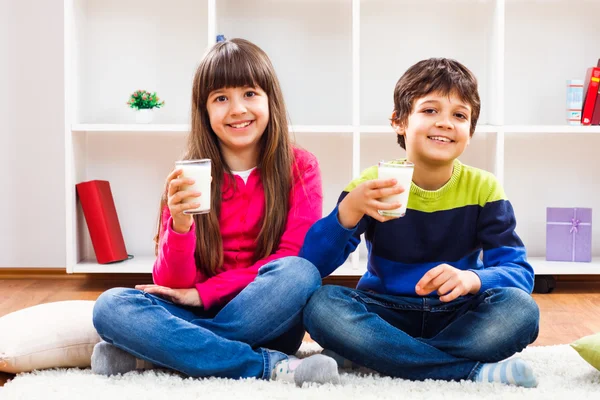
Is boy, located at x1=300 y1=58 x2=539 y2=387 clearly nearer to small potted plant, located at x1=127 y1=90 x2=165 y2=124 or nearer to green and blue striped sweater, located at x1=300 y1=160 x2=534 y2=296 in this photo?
green and blue striped sweater, located at x1=300 y1=160 x2=534 y2=296

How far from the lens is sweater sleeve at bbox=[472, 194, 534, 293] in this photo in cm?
171

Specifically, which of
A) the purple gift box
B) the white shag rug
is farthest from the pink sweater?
the purple gift box

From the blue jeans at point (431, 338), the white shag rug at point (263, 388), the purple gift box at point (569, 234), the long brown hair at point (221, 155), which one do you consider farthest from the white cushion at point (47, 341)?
the purple gift box at point (569, 234)

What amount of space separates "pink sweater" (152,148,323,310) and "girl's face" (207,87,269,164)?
0.10 m

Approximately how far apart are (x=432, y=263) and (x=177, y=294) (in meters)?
0.57

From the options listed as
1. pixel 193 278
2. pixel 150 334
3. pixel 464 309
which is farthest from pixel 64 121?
pixel 464 309

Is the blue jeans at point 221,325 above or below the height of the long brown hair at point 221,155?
below

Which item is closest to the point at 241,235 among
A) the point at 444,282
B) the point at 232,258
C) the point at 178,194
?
the point at 232,258

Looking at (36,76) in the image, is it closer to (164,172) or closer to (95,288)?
(164,172)

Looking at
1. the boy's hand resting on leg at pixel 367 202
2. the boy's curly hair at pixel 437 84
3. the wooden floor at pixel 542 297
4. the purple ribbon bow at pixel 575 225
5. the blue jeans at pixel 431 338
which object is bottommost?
the wooden floor at pixel 542 297

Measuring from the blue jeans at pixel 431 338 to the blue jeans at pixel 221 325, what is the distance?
0.20ft

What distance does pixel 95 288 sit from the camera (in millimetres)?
3076

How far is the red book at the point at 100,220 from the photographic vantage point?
3.05m

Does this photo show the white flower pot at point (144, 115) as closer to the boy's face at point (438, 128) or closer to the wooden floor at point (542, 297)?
the wooden floor at point (542, 297)
